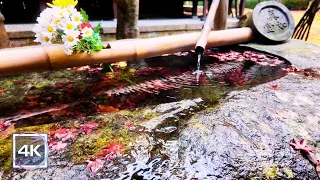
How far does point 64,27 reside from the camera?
2.27 metres

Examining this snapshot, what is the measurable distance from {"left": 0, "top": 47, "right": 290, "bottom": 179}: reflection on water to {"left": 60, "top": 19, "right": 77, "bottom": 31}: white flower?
29.8 inches

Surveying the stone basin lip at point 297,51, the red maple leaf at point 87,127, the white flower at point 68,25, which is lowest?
the red maple leaf at point 87,127

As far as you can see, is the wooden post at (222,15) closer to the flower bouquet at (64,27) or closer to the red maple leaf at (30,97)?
the flower bouquet at (64,27)

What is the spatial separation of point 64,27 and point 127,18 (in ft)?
6.28

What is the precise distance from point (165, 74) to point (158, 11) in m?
6.98

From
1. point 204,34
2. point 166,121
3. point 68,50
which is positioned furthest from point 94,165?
point 204,34

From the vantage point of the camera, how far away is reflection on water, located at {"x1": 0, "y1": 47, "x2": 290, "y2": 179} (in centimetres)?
158

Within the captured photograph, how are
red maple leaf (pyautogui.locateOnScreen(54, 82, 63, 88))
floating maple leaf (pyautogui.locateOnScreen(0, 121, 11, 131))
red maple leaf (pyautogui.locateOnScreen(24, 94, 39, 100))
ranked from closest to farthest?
floating maple leaf (pyautogui.locateOnScreen(0, 121, 11, 131)) < red maple leaf (pyautogui.locateOnScreen(24, 94, 39, 100)) < red maple leaf (pyautogui.locateOnScreen(54, 82, 63, 88))

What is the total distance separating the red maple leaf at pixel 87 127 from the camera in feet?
6.32

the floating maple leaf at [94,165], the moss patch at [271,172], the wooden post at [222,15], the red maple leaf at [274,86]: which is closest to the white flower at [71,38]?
the floating maple leaf at [94,165]

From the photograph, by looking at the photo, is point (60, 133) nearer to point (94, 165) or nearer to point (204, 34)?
point (94, 165)

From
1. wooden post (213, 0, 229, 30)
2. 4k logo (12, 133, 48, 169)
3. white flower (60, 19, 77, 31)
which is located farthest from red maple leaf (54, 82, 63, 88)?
wooden post (213, 0, 229, 30)

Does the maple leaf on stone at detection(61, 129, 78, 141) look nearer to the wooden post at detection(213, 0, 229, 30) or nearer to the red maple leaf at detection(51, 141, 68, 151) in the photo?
the red maple leaf at detection(51, 141, 68, 151)

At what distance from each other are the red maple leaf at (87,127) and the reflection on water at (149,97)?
16 cm
